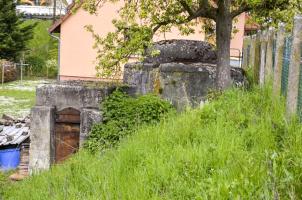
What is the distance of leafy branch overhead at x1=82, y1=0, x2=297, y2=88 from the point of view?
790 cm

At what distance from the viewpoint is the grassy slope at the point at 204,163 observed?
147 inches

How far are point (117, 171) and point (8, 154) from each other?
22.5 ft

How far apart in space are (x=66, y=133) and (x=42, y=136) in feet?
1.45

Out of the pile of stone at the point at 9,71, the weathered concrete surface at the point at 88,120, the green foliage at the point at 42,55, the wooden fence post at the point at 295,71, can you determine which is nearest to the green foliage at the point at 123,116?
the weathered concrete surface at the point at 88,120

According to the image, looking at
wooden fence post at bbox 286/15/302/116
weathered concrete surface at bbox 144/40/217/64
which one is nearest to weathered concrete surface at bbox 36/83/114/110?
weathered concrete surface at bbox 144/40/217/64

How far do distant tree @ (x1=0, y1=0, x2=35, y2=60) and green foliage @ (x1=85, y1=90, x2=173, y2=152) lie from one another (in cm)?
2660

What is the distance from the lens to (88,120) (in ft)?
28.4

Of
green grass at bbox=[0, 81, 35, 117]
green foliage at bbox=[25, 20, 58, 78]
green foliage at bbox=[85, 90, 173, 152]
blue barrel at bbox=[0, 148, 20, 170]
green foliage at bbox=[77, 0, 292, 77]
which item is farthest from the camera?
green foliage at bbox=[25, 20, 58, 78]

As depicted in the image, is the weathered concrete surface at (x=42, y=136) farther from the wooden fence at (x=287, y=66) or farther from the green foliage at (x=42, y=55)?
the green foliage at (x=42, y=55)

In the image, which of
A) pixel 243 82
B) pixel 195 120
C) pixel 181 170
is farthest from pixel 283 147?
pixel 243 82

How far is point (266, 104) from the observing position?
6.59 m

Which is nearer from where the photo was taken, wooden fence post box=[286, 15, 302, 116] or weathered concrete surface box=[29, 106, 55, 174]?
wooden fence post box=[286, 15, 302, 116]

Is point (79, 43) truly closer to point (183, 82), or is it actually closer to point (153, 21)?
point (183, 82)

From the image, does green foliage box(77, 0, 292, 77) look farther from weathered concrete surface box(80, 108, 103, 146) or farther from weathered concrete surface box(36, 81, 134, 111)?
weathered concrete surface box(80, 108, 103, 146)
